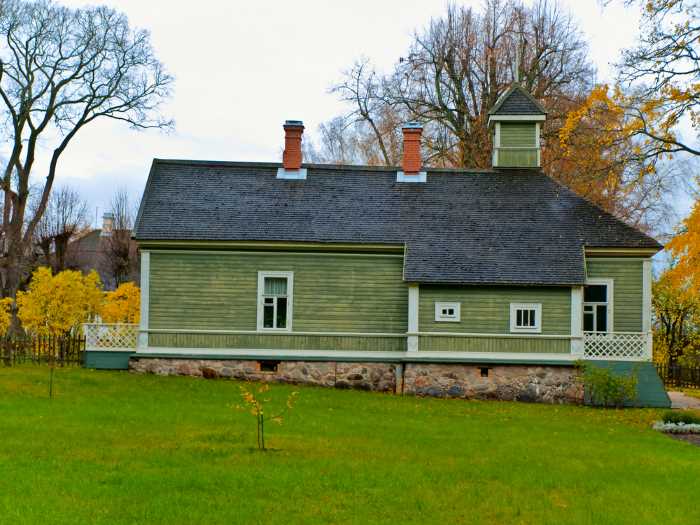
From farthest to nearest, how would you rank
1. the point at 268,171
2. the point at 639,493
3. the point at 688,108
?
the point at 268,171, the point at 688,108, the point at 639,493

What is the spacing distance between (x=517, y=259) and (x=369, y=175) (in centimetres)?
557

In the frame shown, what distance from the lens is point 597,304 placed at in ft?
78.0

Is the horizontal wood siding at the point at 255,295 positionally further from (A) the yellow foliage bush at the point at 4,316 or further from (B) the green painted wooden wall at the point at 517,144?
(A) the yellow foliage bush at the point at 4,316

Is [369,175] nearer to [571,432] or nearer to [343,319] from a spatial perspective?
[343,319]

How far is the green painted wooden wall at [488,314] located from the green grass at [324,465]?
13.1 ft

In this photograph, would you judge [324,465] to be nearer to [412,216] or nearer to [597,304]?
[412,216]

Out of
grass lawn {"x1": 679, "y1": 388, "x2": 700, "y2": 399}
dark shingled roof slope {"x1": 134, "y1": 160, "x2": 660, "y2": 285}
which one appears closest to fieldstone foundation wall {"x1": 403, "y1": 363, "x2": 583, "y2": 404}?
dark shingled roof slope {"x1": 134, "y1": 160, "x2": 660, "y2": 285}

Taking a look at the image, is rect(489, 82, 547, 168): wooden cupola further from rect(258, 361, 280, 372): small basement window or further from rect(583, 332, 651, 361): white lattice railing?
rect(258, 361, 280, 372): small basement window

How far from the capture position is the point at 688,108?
20.4m

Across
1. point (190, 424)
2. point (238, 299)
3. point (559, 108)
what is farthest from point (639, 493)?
point (559, 108)

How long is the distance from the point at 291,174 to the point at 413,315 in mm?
6206

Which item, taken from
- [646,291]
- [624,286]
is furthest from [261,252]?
[646,291]

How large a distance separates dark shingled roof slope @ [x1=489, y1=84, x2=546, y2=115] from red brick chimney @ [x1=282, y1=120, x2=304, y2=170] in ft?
19.8

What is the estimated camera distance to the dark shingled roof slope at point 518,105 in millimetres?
26344
